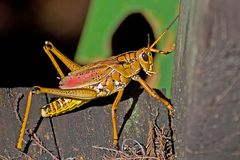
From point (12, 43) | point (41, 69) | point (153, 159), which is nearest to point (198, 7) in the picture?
point (153, 159)

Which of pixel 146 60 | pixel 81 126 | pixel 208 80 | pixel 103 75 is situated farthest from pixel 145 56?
pixel 208 80

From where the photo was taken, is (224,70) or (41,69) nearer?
(224,70)

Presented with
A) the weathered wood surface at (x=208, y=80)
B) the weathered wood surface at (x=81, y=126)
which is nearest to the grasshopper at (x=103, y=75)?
the weathered wood surface at (x=81, y=126)

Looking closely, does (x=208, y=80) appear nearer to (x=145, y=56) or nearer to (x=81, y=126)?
(x=81, y=126)

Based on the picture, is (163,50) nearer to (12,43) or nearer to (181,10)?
(181,10)

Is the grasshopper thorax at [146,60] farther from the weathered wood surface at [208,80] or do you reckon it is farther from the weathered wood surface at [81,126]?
the weathered wood surface at [208,80]
